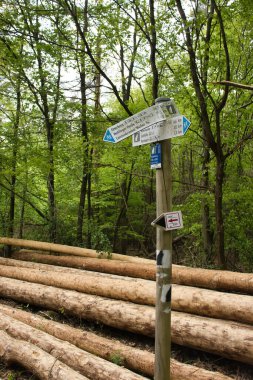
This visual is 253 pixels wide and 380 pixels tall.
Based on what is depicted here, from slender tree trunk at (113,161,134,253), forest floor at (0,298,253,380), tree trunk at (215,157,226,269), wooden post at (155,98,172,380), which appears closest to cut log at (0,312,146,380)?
forest floor at (0,298,253,380)

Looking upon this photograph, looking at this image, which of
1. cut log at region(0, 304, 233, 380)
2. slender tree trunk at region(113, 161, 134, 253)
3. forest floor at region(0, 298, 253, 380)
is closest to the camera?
cut log at region(0, 304, 233, 380)

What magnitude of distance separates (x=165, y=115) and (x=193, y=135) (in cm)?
740

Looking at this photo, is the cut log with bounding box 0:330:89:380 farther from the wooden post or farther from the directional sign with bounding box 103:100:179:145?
the directional sign with bounding box 103:100:179:145

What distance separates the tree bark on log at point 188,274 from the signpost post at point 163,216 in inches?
125

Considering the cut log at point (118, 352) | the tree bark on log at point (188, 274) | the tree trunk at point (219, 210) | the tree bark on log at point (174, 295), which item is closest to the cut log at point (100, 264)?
the tree bark on log at point (188, 274)

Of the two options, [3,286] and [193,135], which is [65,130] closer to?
[193,135]

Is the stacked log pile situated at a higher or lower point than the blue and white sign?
lower

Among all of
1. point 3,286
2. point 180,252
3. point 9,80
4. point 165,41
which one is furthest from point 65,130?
point 180,252

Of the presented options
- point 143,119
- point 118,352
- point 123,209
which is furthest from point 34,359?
point 123,209

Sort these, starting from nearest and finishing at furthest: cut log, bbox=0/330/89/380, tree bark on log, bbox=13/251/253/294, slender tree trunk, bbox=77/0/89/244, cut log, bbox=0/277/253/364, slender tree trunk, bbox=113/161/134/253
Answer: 1. cut log, bbox=0/330/89/380
2. cut log, bbox=0/277/253/364
3. tree bark on log, bbox=13/251/253/294
4. slender tree trunk, bbox=77/0/89/244
5. slender tree trunk, bbox=113/161/134/253

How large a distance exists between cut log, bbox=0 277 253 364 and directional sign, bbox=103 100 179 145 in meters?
2.77

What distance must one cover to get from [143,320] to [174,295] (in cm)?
72

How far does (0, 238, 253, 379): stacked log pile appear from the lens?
Answer: 3964 mm

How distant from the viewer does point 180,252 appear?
51.5ft
